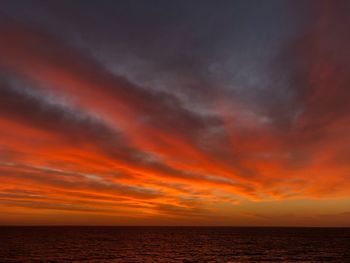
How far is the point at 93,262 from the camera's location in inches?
2136

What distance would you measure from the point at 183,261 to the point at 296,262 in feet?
66.6

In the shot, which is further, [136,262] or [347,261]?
[347,261]

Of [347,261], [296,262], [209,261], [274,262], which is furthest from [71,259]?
[347,261]

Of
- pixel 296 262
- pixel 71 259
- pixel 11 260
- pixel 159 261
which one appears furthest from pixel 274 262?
pixel 11 260

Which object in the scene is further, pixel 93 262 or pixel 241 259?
pixel 241 259

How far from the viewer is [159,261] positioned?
5700cm

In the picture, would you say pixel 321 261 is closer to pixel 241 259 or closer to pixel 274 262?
pixel 274 262

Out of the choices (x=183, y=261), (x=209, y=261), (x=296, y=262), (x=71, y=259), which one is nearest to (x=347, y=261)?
(x=296, y=262)

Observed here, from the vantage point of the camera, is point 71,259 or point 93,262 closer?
point 93,262

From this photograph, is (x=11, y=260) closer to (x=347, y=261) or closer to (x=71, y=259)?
(x=71, y=259)

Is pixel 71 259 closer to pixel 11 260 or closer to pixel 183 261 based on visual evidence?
pixel 11 260

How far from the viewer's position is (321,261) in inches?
2318

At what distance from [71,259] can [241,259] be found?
32.0m

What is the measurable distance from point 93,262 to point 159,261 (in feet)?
38.2
